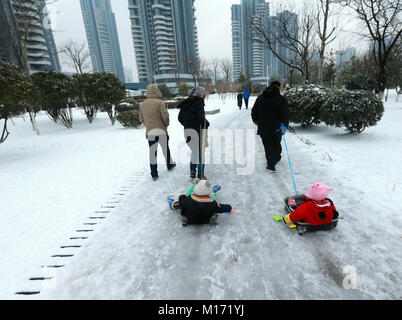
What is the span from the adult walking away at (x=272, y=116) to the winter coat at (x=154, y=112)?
6.49ft

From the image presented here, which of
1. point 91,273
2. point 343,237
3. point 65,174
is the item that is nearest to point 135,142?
point 65,174

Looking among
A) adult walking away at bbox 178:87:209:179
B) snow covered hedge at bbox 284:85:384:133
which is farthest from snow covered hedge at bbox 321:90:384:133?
adult walking away at bbox 178:87:209:179

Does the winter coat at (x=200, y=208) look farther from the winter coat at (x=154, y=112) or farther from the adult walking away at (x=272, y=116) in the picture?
the adult walking away at (x=272, y=116)

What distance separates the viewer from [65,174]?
5.14 m

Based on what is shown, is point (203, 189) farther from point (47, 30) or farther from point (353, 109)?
point (47, 30)

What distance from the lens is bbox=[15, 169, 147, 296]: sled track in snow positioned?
207 centimetres

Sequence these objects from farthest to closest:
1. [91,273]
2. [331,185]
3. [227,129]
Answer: [227,129] < [331,185] < [91,273]

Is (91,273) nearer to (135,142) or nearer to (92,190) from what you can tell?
(92,190)

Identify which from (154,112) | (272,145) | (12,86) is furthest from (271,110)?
(12,86)

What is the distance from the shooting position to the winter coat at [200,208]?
270 cm

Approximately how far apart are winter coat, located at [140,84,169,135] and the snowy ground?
1177 mm

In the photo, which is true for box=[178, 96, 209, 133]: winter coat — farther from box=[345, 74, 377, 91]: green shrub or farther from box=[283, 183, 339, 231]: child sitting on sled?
box=[345, 74, 377, 91]: green shrub

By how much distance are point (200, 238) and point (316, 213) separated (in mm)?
1435
